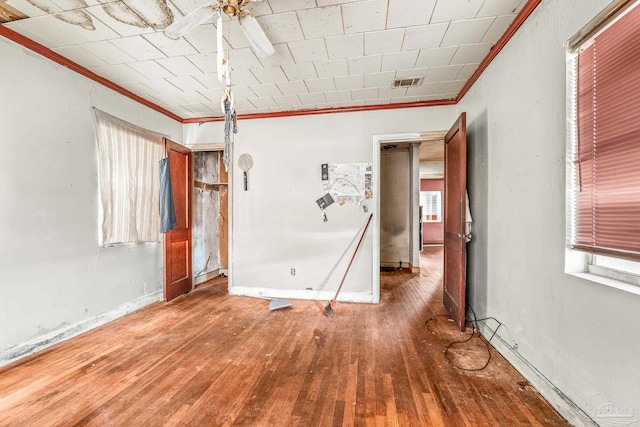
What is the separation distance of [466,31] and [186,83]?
268 centimetres

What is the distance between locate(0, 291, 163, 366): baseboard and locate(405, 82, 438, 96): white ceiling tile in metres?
4.04

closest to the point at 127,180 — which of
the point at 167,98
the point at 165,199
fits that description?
the point at 165,199

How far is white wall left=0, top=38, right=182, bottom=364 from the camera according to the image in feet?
6.81

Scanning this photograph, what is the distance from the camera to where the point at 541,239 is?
1.72 meters

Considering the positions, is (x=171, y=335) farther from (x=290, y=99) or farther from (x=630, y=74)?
(x=630, y=74)

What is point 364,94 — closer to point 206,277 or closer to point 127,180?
point 127,180

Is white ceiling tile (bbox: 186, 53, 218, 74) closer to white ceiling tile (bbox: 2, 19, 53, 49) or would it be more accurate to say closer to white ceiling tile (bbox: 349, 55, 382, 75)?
white ceiling tile (bbox: 2, 19, 53, 49)

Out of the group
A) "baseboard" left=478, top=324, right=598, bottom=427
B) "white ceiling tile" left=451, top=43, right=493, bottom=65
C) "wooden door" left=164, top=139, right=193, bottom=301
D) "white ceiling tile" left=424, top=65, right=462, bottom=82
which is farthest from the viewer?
"wooden door" left=164, top=139, right=193, bottom=301

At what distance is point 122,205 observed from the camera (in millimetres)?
2992

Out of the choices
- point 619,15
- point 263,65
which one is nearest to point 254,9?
point 263,65

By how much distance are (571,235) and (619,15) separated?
3.44 feet

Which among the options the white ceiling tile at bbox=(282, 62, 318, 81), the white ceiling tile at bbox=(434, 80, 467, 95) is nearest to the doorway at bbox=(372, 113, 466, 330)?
the white ceiling tile at bbox=(434, 80, 467, 95)

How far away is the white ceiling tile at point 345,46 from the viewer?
2148 mm

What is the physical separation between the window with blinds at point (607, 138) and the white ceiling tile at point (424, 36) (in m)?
0.91
